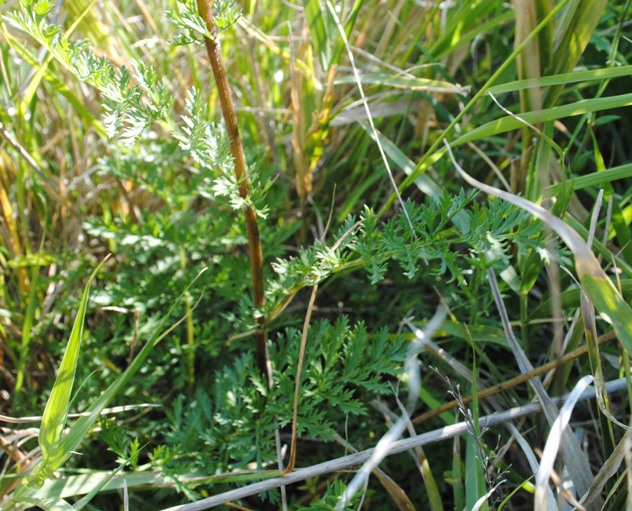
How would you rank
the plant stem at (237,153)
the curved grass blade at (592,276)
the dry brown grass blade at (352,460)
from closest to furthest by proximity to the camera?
the curved grass blade at (592,276), the plant stem at (237,153), the dry brown grass blade at (352,460)

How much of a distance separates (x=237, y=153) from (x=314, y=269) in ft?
0.83

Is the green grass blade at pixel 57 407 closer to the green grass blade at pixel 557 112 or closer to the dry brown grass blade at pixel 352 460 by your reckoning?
the dry brown grass blade at pixel 352 460

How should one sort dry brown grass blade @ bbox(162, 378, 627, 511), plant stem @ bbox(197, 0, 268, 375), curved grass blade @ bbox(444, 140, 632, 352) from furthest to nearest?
dry brown grass blade @ bbox(162, 378, 627, 511) < plant stem @ bbox(197, 0, 268, 375) < curved grass blade @ bbox(444, 140, 632, 352)

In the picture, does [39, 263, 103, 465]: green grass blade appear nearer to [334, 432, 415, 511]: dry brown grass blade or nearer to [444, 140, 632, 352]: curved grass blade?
[334, 432, 415, 511]: dry brown grass blade

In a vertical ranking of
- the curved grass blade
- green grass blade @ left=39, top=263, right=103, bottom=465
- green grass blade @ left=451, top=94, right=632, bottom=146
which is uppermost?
green grass blade @ left=451, top=94, right=632, bottom=146

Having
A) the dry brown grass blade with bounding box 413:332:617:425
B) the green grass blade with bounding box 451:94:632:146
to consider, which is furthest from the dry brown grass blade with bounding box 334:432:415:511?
the green grass blade with bounding box 451:94:632:146

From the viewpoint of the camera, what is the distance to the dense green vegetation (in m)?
1.11

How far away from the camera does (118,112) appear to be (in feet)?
3.30

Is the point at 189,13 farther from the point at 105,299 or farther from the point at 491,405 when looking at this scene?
the point at 491,405

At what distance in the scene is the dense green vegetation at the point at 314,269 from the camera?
111 centimetres

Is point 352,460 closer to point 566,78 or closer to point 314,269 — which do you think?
point 314,269

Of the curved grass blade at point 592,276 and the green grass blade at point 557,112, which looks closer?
the curved grass blade at point 592,276

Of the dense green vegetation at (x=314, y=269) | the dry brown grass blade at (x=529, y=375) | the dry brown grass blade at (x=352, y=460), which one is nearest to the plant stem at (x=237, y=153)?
the dense green vegetation at (x=314, y=269)

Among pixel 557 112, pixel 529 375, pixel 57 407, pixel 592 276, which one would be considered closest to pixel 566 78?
pixel 557 112
